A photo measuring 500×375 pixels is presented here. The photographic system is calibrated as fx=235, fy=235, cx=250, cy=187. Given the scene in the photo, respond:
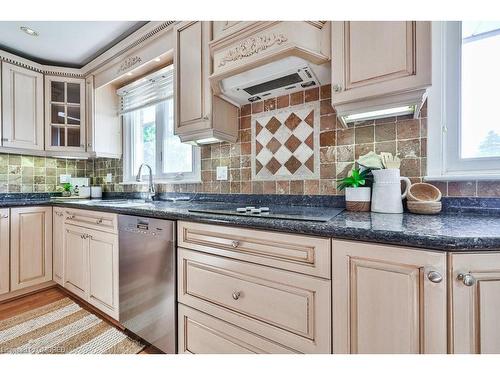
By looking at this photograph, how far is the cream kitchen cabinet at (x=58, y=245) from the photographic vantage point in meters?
2.18

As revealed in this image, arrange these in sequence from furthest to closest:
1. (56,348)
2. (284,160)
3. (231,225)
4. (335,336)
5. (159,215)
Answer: (284,160)
(56,348)
(159,215)
(231,225)
(335,336)

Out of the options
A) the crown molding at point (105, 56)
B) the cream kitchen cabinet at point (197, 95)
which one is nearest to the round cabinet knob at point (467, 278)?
the cream kitchen cabinet at point (197, 95)

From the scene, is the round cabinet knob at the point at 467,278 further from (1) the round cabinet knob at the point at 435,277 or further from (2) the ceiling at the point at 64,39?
(2) the ceiling at the point at 64,39

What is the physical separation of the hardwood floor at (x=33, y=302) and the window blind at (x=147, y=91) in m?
1.92

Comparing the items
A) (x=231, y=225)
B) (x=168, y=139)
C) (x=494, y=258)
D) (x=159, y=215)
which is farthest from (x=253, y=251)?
→ (x=168, y=139)

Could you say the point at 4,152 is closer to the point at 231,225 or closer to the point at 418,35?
the point at 231,225

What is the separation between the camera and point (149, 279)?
1382 mm

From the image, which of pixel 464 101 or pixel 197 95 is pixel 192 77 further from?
pixel 464 101

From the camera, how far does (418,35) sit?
941 millimetres

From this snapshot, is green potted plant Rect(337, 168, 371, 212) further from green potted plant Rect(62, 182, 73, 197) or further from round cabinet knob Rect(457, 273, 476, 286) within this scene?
green potted plant Rect(62, 182, 73, 197)

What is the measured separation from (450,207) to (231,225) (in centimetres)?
104

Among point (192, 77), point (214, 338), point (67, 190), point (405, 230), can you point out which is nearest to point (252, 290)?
point (214, 338)

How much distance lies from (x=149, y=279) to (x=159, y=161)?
1.32 meters

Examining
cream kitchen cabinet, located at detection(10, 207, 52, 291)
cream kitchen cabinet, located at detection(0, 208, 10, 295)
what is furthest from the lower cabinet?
cream kitchen cabinet, located at detection(0, 208, 10, 295)
